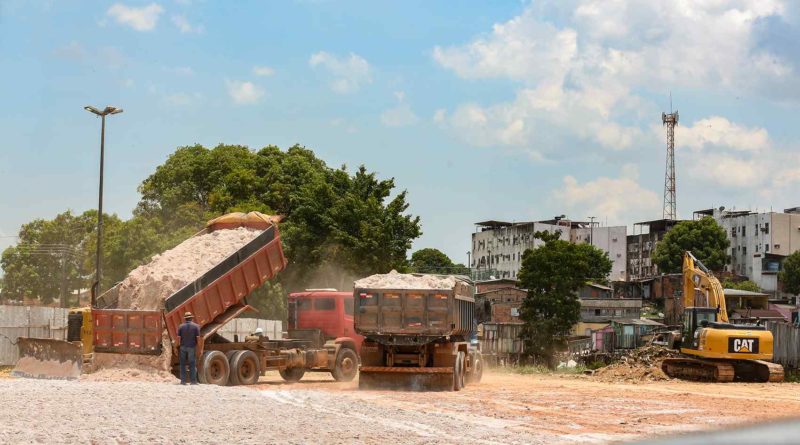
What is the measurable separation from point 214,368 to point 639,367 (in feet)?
59.5

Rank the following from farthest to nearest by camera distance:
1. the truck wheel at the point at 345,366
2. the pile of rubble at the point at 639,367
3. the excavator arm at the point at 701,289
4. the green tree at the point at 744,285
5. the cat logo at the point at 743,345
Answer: the green tree at the point at 744,285 < the excavator arm at the point at 701,289 < the pile of rubble at the point at 639,367 < the cat logo at the point at 743,345 < the truck wheel at the point at 345,366

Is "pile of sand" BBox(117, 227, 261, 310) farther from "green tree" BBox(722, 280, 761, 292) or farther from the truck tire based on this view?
"green tree" BBox(722, 280, 761, 292)

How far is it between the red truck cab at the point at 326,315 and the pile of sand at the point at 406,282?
4.32 m

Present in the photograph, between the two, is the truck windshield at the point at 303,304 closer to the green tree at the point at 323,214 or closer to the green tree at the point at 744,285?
the green tree at the point at 323,214

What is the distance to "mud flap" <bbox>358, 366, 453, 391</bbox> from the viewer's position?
23.8m

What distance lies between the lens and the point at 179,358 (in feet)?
73.8

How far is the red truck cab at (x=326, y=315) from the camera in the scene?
93.3 ft

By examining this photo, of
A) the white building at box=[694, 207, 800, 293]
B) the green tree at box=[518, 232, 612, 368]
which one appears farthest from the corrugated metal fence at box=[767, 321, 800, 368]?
the white building at box=[694, 207, 800, 293]

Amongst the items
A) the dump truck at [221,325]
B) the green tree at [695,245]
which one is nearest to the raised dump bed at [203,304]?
the dump truck at [221,325]

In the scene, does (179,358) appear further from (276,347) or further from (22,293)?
(22,293)

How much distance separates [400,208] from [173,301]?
3084 centimetres

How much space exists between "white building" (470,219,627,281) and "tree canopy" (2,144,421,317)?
232ft

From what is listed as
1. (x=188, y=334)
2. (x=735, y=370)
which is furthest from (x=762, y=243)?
(x=188, y=334)

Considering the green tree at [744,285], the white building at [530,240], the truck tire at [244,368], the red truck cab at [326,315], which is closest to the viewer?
the truck tire at [244,368]
